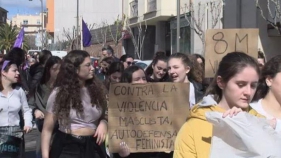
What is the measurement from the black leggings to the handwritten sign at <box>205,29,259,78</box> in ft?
5.16

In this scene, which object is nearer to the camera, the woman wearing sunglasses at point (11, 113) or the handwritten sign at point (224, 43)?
the handwritten sign at point (224, 43)

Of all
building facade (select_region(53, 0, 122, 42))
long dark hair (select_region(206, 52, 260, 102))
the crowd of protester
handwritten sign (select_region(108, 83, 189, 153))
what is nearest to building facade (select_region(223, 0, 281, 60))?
the crowd of protester

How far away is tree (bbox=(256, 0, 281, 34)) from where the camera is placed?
1881 cm

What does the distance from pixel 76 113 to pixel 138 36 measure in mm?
35476

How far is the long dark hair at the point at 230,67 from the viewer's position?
2.96 metres

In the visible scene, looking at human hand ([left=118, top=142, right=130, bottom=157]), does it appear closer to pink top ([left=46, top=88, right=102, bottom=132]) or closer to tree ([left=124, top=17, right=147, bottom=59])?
pink top ([left=46, top=88, right=102, bottom=132])

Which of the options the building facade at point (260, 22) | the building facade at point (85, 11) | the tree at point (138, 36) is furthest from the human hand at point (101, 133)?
the building facade at point (85, 11)

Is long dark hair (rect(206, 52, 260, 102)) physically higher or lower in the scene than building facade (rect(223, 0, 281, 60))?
lower

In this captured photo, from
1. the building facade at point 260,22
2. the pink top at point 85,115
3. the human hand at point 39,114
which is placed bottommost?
the human hand at point 39,114

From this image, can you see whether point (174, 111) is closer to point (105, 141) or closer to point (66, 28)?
point (105, 141)

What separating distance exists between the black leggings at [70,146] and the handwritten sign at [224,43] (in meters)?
1.57

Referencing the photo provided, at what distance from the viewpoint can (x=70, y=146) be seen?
470 cm

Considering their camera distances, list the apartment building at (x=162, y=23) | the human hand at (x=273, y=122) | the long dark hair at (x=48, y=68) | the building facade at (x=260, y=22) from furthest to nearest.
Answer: the apartment building at (x=162, y=23)
the building facade at (x=260, y=22)
the long dark hair at (x=48, y=68)
the human hand at (x=273, y=122)

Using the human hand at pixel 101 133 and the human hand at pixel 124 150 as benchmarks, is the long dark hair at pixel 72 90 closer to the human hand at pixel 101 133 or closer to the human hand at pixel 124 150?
the human hand at pixel 101 133
